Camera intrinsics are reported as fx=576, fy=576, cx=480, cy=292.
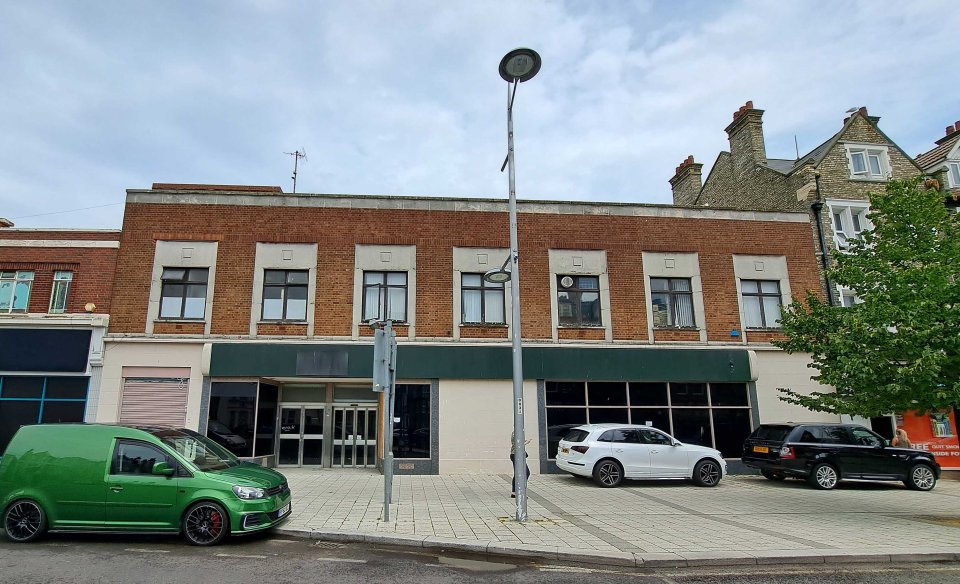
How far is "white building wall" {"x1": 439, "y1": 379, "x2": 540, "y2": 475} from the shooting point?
1580cm

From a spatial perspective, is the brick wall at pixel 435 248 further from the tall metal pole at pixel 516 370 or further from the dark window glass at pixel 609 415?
the tall metal pole at pixel 516 370

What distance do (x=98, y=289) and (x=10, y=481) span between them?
9.43 meters

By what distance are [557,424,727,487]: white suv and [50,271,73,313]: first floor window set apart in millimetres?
Result: 14188

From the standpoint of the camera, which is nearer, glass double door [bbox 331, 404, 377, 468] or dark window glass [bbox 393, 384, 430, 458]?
dark window glass [bbox 393, 384, 430, 458]

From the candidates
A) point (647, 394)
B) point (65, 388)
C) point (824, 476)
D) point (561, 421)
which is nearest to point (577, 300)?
point (647, 394)

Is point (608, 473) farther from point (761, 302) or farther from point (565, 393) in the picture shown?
point (761, 302)

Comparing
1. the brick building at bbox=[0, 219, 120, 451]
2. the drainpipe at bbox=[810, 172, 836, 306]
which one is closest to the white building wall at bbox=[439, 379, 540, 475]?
the brick building at bbox=[0, 219, 120, 451]

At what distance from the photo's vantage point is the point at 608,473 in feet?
45.2

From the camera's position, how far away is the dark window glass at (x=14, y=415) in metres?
15.1

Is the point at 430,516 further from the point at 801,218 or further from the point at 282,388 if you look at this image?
the point at 801,218

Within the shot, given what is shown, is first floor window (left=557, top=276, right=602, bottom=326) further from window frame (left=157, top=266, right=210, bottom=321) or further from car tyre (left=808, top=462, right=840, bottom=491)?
window frame (left=157, top=266, right=210, bottom=321)

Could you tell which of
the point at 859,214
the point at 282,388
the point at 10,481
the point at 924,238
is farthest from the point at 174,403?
the point at 859,214

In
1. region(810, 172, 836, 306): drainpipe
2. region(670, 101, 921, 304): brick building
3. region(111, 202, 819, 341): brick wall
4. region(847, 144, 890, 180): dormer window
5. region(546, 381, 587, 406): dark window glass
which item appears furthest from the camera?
region(847, 144, 890, 180): dormer window

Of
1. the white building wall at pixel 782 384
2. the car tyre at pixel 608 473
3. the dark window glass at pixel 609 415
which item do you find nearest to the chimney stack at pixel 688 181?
the white building wall at pixel 782 384
